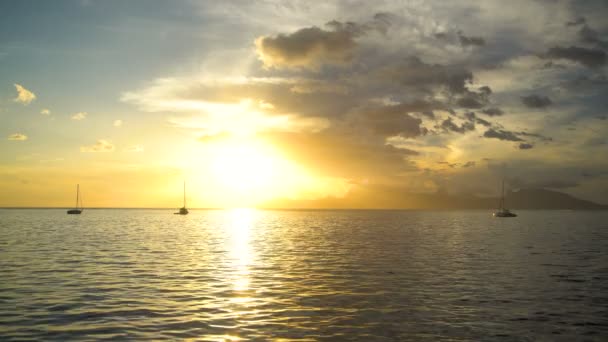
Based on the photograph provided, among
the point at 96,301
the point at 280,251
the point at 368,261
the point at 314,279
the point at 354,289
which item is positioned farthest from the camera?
the point at 280,251

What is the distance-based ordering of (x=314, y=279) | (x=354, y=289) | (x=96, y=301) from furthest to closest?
(x=314, y=279) → (x=354, y=289) → (x=96, y=301)

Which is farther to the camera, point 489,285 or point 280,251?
point 280,251

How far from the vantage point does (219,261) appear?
162 feet

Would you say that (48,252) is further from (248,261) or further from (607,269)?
(607,269)

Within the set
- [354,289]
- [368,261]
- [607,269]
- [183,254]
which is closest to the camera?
[354,289]

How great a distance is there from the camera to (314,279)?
36.9 metres

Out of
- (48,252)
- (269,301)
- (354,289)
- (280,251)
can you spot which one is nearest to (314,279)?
(354,289)

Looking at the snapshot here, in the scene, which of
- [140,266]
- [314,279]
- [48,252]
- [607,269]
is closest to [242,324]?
[314,279]

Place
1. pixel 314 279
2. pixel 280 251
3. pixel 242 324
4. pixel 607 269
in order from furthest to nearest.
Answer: pixel 280 251
pixel 607 269
pixel 314 279
pixel 242 324

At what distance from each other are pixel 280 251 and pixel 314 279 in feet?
82.3

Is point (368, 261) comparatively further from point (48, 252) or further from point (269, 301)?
point (48, 252)

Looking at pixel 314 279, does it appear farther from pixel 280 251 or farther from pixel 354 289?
pixel 280 251

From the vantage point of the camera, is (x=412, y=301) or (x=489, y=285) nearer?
(x=412, y=301)

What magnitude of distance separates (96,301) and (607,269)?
46.7 meters
